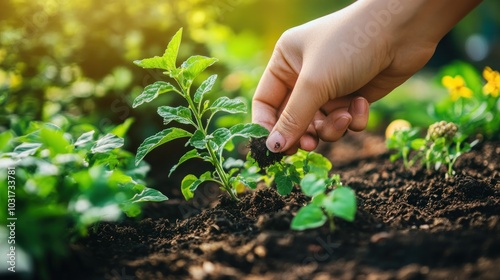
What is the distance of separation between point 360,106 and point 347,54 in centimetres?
39

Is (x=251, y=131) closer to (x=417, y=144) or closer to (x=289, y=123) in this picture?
(x=289, y=123)

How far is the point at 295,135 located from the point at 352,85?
1.30ft

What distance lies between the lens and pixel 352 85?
237cm

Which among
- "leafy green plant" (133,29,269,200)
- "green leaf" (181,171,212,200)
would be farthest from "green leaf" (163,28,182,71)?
"green leaf" (181,171,212,200)

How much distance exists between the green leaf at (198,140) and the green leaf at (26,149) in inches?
23.7

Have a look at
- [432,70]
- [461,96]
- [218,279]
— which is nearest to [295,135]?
[218,279]

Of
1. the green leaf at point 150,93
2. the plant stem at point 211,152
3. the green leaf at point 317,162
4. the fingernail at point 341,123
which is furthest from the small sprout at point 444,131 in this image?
the green leaf at point 150,93

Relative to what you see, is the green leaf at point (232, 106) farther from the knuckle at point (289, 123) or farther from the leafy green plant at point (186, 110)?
the knuckle at point (289, 123)

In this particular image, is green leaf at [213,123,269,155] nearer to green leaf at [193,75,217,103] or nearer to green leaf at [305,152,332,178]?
green leaf at [193,75,217,103]

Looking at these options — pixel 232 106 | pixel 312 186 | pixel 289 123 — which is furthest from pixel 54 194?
pixel 289 123

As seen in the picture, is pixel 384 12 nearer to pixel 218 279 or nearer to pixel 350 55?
pixel 350 55

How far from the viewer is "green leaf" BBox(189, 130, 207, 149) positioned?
6.78 feet

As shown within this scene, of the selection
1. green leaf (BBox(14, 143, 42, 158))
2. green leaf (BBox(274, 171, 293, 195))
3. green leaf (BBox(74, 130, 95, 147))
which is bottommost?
green leaf (BBox(274, 171, 293, 195))

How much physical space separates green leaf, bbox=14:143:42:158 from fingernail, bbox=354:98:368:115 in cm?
153
